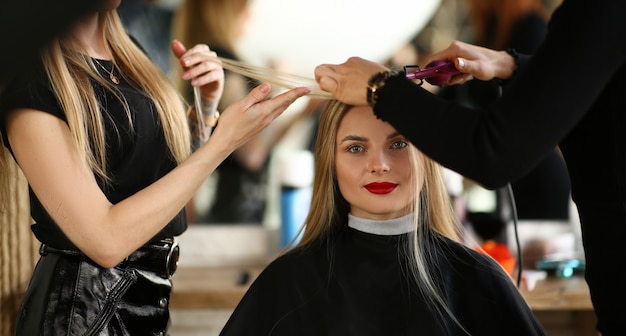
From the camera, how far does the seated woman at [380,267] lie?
1.52 meters

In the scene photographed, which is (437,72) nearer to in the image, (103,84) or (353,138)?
(353,138)

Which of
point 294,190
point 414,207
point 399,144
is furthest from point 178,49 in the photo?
point 294,190

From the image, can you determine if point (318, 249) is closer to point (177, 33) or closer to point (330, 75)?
point (330, 75)

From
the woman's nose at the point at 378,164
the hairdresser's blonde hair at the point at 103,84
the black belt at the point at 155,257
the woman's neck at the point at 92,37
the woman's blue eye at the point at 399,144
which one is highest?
the woman's neck at the point at 92,37

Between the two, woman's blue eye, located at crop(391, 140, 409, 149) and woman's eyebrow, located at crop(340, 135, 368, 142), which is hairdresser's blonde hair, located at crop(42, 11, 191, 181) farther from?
woman's blue eye, located at crop(391, 140, 409, 149)

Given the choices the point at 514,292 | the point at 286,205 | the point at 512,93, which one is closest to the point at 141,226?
the point at 512,93

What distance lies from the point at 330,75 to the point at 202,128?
1.72ft

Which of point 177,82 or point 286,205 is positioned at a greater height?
point 177,82

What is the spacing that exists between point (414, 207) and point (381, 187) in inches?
3.9

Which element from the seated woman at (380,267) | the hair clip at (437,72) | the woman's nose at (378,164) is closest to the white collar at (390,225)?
the seated woman at (380,267)

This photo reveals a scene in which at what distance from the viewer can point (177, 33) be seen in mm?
2363

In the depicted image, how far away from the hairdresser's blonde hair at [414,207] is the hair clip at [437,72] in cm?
20

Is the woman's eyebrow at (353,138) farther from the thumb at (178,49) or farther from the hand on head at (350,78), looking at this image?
the thumb at (178,49)

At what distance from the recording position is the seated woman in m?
1.52
